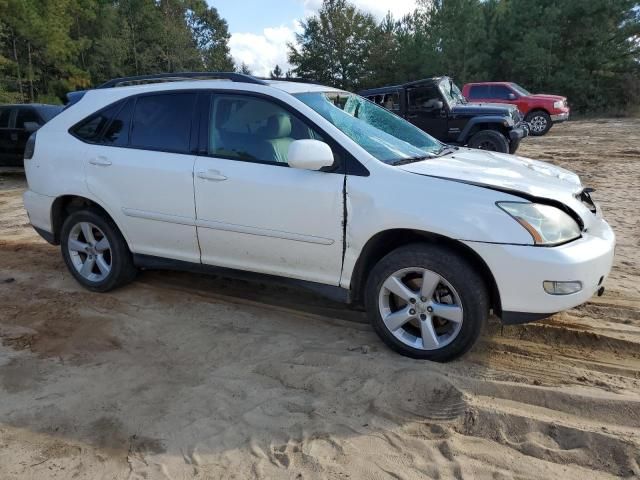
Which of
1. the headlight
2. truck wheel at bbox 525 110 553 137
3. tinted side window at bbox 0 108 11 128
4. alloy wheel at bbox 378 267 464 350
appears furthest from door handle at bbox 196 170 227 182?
truck wheel at bbox 525 110 553 137

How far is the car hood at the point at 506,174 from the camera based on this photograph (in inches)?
130

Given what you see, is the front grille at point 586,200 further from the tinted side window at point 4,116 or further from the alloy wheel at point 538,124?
the alloy wheel at point 538,124

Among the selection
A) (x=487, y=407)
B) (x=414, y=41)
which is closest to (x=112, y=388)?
(x=487, y=407)

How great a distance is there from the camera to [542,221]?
311cm

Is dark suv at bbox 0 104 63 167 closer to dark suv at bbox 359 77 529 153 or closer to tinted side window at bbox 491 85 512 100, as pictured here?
dark suv at bbox 359 77 529 153

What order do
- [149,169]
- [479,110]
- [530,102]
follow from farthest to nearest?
[530,102] < [479,110] < [149,169]

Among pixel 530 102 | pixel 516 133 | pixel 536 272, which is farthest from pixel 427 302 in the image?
pixel 530 102

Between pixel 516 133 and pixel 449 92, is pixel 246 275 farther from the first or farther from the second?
pixel 449 92

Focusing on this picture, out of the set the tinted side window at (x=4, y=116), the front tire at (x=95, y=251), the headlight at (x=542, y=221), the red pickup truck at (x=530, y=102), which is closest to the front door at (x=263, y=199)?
the front tire at (x=95, y=251)

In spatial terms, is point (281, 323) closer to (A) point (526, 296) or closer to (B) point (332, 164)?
(B) point (332, 164)

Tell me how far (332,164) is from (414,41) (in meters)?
35.3

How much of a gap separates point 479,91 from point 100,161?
→ 16.9 metres

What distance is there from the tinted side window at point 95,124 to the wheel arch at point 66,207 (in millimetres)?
521

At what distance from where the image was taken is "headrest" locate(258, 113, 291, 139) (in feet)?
12.5
